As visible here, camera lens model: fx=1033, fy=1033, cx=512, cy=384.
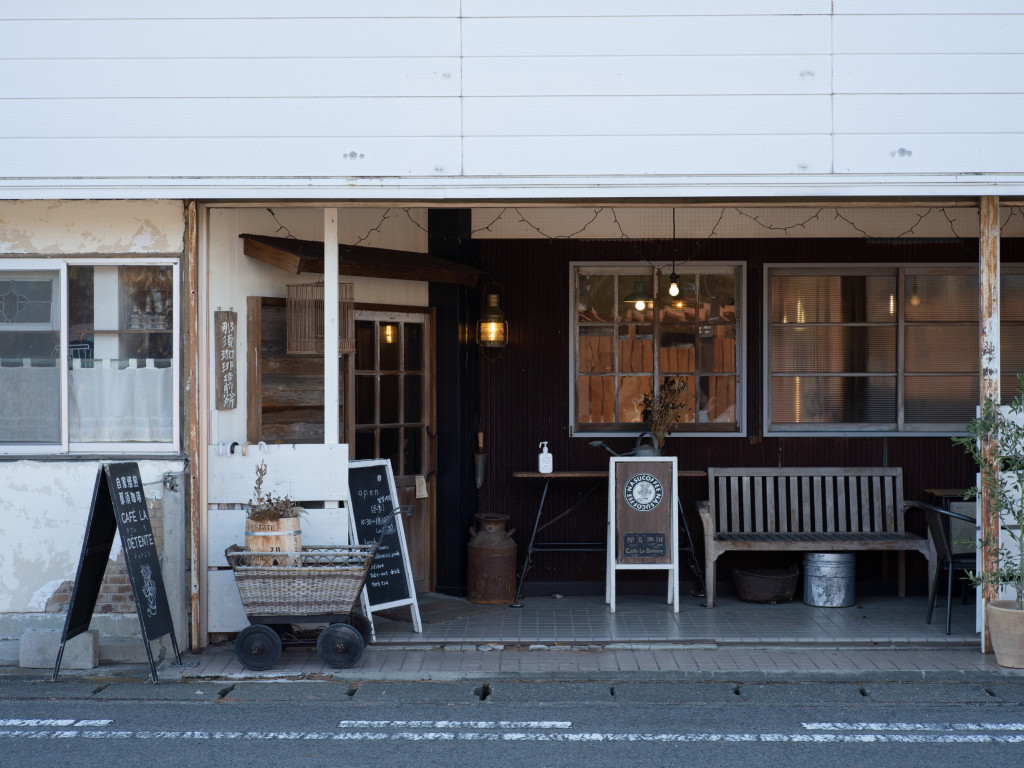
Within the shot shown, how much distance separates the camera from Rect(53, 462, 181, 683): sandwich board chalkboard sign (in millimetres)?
6219

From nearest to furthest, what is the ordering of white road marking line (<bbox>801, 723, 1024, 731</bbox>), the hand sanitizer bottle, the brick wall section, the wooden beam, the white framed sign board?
white road marking line (<bbox>801, 723, 1024, 731</bbox>) → the brick wall section → the wooden beam → the white framed sign board → the hand sanitizer bottle

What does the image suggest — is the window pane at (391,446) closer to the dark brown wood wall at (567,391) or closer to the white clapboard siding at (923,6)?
the dark brown wood wall at (567,391)

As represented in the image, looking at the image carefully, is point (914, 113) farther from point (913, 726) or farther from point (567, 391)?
point (913, 726)

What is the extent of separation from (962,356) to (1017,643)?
342 cm

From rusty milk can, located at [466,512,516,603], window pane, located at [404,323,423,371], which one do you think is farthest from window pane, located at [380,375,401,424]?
rusty milk can, located at [466,512,516,603]

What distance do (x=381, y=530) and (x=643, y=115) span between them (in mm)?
3468

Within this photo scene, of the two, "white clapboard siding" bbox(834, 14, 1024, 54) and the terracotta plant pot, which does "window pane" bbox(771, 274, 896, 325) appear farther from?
the terracotta plant pot

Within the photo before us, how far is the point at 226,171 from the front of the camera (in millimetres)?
6727

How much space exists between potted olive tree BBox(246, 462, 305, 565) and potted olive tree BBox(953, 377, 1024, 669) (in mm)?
4323

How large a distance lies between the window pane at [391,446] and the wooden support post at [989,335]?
4423mm

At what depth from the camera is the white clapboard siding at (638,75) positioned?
673 cm

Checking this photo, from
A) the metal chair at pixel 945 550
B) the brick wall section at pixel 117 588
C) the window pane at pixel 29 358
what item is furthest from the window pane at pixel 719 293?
the window pane at pixel 29 358

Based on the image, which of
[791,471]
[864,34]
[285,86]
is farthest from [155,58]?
[791,471]

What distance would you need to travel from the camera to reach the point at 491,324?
8.82 metres
